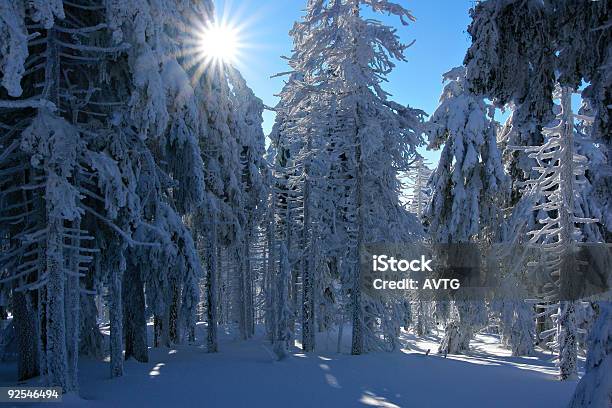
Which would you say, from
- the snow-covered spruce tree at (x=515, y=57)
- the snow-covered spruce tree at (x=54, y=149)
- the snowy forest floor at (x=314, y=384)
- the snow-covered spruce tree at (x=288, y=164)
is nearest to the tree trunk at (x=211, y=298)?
the snowy forest floor at (x=314, y=384)

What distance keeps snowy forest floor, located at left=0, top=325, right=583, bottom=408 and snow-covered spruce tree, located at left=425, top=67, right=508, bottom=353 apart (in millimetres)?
5407

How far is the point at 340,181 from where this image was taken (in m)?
16.9

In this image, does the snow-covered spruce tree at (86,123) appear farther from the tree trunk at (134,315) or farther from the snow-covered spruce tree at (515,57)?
the snow-covered spruce tree at (515,57)

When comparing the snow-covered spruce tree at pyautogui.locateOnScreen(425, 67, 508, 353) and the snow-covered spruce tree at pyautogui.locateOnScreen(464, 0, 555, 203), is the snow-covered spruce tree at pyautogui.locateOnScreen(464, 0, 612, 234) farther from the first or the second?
the snow-covered spruce tree at pyautogui.locateOnScreen(425, 67, 508, 353)

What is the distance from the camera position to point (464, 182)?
1780cm

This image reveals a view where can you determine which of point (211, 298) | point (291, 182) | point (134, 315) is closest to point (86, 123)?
point (134, 315)

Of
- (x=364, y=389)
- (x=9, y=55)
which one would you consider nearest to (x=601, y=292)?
(x=364, y=389)

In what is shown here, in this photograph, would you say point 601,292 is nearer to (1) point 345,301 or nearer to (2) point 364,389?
(2) point 364,389

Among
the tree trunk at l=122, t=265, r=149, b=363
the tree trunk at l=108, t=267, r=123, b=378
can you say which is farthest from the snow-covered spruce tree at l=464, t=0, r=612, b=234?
the tree trunk at l=122, t=265, r=149, b=363

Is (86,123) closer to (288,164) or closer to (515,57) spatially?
(515,57)

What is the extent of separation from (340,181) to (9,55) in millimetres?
12120

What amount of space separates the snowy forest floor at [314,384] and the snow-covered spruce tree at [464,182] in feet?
17.7

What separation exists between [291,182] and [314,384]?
998 cm

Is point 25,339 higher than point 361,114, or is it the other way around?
point 361,114
